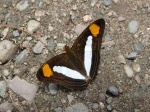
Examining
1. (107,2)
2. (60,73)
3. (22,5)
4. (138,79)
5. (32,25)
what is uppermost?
(22,5)

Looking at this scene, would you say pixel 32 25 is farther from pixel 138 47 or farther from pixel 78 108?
pixel 138 47

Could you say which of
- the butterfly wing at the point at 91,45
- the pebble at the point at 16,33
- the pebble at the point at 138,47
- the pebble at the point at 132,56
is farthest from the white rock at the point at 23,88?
the pebble at the point at 138,47

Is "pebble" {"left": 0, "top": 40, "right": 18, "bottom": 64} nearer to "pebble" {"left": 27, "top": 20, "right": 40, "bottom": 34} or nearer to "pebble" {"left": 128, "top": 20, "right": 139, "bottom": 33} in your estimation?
"pebble" {"left": 27, "top": 20, "right": 40, "bottom": 34}

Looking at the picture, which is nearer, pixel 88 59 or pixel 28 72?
pixel 88 59

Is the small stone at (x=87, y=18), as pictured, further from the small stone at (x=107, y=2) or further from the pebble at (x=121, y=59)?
the pebble at (x=121, y=59)

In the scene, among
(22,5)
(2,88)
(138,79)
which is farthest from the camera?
→ (22,5)

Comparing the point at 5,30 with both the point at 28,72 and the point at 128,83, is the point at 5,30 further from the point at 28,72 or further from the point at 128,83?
the point at 128,83

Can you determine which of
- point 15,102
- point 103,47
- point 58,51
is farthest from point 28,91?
point 103,47

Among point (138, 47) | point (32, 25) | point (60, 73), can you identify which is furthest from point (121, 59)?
point (32, 25)
